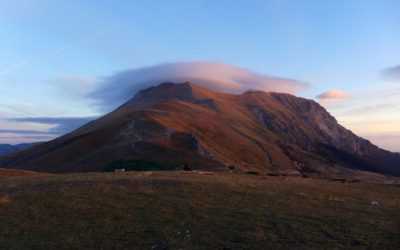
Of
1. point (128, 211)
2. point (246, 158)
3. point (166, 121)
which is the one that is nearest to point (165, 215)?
point (128, 211)

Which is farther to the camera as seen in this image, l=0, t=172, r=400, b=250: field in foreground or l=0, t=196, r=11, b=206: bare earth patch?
l=0, t=196, r=11, b=206: bare earth patch

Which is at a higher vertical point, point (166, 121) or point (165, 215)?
point (166, 121)

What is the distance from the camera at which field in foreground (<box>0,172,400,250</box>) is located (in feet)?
71.3

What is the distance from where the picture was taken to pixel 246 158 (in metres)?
168

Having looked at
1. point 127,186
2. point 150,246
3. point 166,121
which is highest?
point 166,121

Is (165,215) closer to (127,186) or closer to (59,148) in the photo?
(127,186)

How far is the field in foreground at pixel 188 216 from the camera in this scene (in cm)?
2172

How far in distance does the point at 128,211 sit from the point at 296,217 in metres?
8.96

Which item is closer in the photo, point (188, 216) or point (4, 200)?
point (188, 216)

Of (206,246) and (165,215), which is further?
(165,215)

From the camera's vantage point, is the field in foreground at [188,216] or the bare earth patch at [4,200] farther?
the bare earth patch at [4,200]

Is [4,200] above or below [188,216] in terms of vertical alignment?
above

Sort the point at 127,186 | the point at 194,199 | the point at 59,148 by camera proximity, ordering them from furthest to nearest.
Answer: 1. the point at 59,148
2. the point at 127,186
3. the point at 194,199

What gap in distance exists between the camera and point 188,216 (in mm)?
26156
